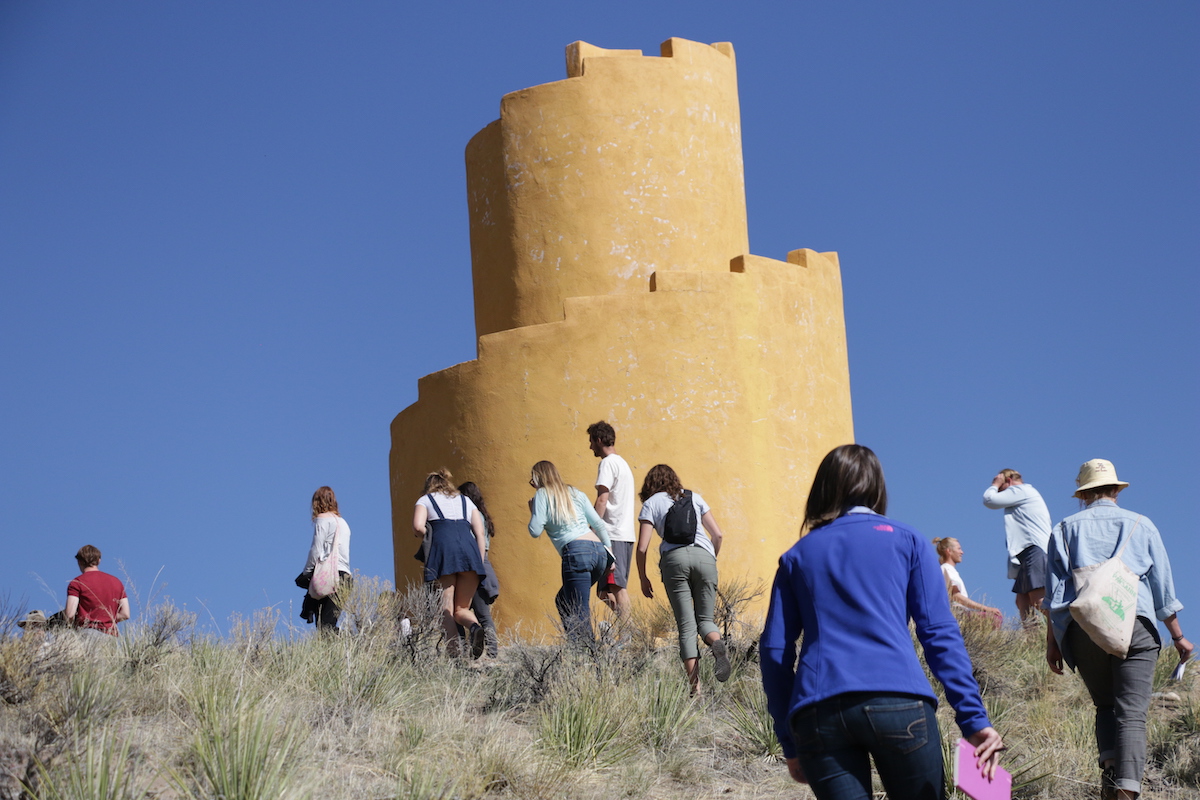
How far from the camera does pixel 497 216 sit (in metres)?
13.3

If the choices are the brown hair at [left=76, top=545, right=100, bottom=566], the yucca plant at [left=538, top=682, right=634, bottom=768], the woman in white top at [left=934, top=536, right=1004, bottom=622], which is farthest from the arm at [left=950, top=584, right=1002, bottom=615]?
the brown hair at [left=76, top=545, right=100, bottom=566]

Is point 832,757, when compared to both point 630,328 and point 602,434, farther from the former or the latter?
point 630,328

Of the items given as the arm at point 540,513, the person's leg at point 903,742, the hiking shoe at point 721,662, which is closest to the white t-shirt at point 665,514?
the hiking shoe at point 721,662

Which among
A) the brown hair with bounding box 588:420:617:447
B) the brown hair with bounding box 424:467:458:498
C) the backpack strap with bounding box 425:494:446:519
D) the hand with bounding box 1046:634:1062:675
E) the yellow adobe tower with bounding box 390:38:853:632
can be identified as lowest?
the hand with bounding box 1046:634:1062:675

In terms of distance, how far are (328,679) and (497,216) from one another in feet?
23.2

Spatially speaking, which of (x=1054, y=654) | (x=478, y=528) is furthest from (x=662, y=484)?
(x=1054, y=654)

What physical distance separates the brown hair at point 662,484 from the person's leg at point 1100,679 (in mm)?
2943

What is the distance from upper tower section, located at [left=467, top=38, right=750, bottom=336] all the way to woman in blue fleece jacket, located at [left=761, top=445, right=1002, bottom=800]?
29.0ft

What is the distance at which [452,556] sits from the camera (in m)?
9.09

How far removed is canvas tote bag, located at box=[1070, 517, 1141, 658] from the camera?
5.88m

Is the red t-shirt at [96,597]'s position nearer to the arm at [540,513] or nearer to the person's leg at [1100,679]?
the arm at [540,513]

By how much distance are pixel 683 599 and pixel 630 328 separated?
4.33m

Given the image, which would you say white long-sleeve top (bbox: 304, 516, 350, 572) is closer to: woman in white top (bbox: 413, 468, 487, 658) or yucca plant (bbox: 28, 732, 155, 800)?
woman in white top (bbox: 413, 468, 487, 658)

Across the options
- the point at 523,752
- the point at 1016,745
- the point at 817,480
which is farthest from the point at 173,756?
the point at 1016,745
